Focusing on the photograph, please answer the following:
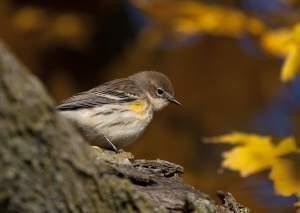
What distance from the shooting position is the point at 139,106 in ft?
19.5

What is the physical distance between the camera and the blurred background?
19.1 ft

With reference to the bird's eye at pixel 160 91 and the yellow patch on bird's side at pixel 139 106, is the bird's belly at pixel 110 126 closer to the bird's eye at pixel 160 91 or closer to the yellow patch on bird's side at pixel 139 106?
the yellow patch on bird's side at pixel 139 106

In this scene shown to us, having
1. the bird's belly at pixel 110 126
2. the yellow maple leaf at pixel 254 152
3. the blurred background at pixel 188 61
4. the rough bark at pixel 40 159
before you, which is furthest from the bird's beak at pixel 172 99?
the rough bark at pixel 40 159

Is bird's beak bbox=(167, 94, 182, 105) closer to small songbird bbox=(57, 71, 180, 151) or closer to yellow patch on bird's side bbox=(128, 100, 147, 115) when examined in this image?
small songbird bbox=(57, 71, 180, 151)

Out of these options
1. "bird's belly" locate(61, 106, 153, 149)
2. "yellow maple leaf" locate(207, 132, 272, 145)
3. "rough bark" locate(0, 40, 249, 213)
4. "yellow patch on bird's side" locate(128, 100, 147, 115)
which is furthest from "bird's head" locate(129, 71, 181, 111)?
"rough bark" locate(0, 40, 249, 213)

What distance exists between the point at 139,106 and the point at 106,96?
0.28 meters

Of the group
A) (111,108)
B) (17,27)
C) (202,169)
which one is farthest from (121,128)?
(17,27)

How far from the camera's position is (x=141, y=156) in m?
6.29

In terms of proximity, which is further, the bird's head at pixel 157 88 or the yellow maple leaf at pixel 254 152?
the bird's head at pixel 157 88

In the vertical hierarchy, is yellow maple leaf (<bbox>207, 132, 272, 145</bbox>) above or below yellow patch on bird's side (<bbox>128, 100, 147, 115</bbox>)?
below

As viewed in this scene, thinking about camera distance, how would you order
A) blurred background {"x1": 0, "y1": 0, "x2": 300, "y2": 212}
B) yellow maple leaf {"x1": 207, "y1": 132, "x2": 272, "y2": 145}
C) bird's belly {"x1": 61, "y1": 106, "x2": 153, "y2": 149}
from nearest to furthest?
1. yellow maple leaf {"x1": 207, "y1": 132, "x2": 272, "y2": 145}
2. bird's belly {"x1": 61, "y1": 106, "x2": 153, "y2": 149}
3. blurred background {"x1": 0, "y1": 0, "x2": 300, "y2": 212}

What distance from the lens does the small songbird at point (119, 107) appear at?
5.57m

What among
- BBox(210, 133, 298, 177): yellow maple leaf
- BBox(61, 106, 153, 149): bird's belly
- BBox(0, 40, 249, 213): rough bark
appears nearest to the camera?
BBox(0, 40, 249, 213): rough bark

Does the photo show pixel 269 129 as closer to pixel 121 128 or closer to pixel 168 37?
pixel 168 37
